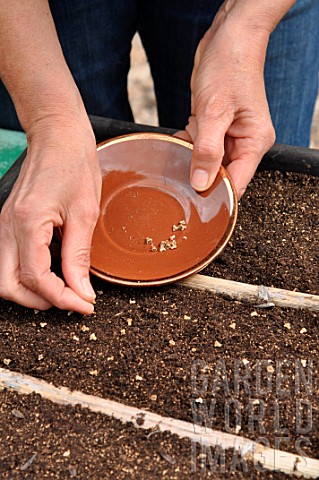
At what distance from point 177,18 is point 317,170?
63cm

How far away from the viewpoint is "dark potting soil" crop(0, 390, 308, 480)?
42.3 inches

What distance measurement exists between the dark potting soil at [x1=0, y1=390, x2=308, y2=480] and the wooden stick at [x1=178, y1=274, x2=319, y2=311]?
38 centimetres

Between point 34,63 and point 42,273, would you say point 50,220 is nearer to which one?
point 42,273

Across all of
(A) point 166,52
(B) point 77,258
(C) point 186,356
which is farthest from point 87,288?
(A) point 166,52

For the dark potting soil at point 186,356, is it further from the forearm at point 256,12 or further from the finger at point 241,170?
the forearm at point 256,12

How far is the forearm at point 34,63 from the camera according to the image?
1370 millimetres

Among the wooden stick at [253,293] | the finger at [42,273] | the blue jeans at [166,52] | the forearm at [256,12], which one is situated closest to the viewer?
the finger at [42,273]

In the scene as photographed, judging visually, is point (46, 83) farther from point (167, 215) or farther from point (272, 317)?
point (272, 317)

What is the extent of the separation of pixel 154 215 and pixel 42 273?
351 mm

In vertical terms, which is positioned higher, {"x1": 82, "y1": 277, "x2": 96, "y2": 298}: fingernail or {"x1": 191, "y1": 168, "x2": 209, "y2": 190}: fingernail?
{"x1": 191, "y1": 168, "x2": 209, "y2": 190}: fingernail

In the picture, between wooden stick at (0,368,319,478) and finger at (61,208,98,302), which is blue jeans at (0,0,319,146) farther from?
wooden stick at (0,368,319,478)

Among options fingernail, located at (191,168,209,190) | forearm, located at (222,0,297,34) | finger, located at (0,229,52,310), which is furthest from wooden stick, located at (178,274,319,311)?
forearm, located at (222,0,297,34)

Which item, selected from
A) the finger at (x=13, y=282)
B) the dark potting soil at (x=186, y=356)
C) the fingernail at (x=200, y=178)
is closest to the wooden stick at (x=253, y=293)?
the dark potting soil at (x=186, y=356)

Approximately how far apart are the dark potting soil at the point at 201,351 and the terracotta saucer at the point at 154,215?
0.07 m
